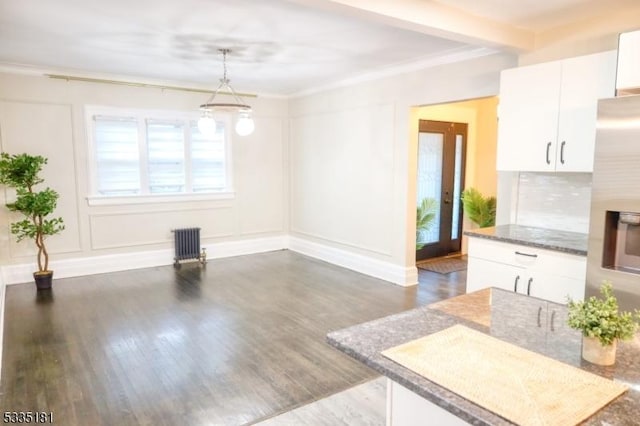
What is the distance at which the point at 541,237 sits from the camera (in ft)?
10.6

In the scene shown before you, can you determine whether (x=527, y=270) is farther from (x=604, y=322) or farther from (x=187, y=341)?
(x=187, y=341)

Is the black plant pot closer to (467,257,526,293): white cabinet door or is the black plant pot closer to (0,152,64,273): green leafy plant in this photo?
(0,152,64,273): green leafy plant

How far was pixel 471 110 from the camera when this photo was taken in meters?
6.65

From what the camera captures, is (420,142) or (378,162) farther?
(420,142)

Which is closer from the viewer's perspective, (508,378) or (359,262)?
(508,378)

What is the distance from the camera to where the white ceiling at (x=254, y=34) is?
303 centimetres

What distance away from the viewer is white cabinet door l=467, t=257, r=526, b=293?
3.14m

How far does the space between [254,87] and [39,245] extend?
3.57 metres

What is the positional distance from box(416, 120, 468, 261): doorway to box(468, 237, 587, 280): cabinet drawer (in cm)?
276

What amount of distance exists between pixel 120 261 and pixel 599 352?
19.5ft

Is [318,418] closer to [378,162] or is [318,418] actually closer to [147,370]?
[147,370]


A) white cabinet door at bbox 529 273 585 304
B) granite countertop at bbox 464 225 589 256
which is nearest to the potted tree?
granite countertop at bbox 464 225 589 256

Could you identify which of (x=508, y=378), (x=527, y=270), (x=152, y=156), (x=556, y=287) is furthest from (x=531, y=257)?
(x=152, y=156)

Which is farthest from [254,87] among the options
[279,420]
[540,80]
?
[279,420]
